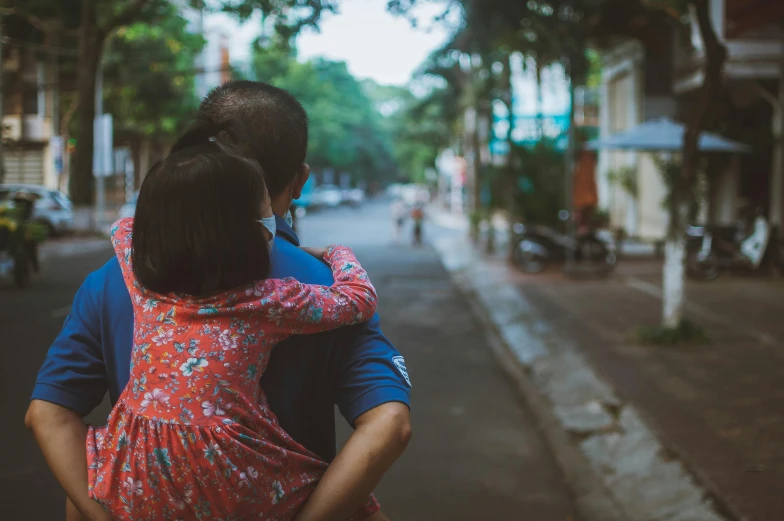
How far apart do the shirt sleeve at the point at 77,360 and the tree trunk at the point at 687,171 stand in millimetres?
8262

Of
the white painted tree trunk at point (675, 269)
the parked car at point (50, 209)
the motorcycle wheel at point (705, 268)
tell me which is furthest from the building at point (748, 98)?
the parked car at point (50, 209)

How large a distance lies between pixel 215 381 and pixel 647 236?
24376 millimetres

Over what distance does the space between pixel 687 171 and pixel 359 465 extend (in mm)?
8423

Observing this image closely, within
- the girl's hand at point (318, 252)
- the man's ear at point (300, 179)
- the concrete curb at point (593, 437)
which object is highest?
the man's ear at point (300, 179)

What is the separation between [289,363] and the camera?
1.62 meters

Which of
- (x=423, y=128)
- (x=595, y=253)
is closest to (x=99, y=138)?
(x=595, y=253)

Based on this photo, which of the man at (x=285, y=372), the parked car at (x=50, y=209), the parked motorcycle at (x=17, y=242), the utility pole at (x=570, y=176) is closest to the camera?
the man at (x=285, y=372)

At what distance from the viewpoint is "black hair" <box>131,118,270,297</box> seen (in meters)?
1.49

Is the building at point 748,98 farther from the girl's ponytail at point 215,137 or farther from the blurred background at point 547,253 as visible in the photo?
the girl's ponytail at point 215,137

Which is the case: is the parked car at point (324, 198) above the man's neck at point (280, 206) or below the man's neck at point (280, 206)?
above

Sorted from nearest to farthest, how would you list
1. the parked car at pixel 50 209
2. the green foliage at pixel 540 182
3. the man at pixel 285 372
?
the man at pixel 285 372 → the green foliage at pixel 540 182 → the parked car at pixel 50 209

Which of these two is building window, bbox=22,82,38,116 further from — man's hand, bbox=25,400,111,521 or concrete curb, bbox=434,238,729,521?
man's hand, bbox=25,400,111,521

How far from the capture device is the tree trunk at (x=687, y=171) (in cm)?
905

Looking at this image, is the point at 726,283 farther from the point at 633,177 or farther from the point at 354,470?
the point at 354,470
